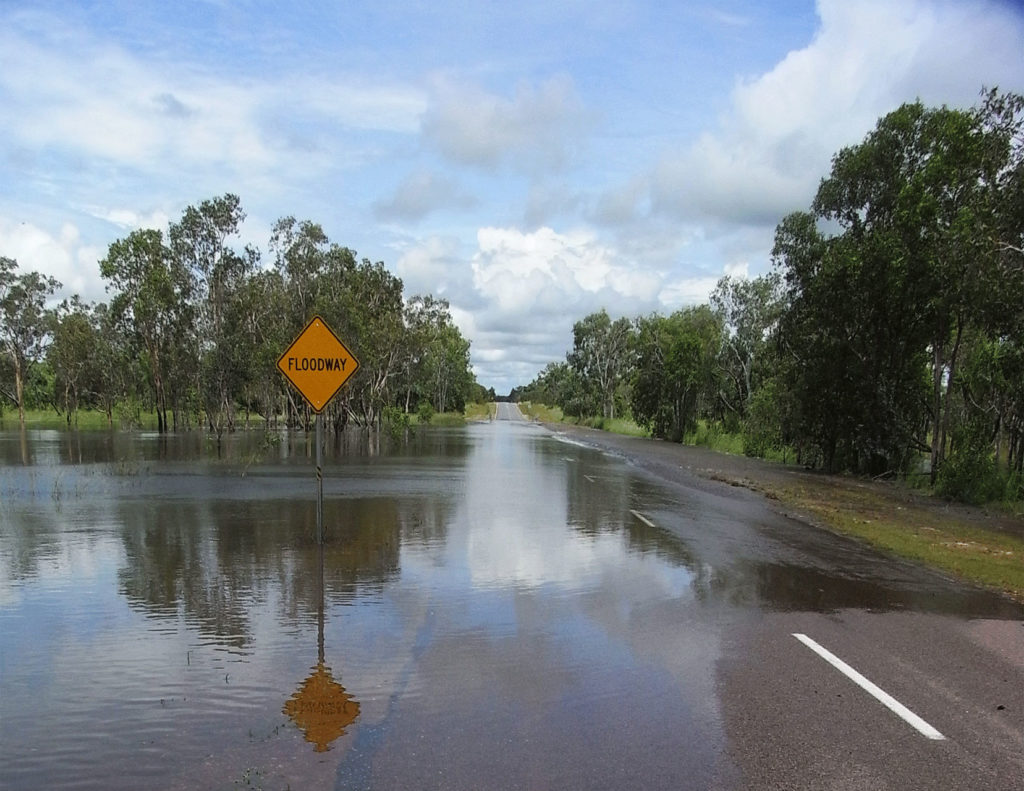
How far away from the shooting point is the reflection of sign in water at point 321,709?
193 inches

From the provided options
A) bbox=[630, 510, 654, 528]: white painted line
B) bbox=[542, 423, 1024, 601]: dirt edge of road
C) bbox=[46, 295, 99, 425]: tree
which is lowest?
bbox=[542, 423, 1024, 601]: dirt edge of road

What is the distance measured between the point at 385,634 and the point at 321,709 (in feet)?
6.06

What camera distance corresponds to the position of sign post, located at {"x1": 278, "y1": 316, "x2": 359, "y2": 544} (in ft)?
34.3

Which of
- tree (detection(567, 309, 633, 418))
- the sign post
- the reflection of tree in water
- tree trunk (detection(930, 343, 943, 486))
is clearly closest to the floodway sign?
the sign post

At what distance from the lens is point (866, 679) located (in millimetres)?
6066

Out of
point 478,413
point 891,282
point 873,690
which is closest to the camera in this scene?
point 873,690

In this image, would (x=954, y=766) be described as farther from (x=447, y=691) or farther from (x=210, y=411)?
(x=210, y=411)

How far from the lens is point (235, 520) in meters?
13.8

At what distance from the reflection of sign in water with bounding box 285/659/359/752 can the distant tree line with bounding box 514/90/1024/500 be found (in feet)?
56.5

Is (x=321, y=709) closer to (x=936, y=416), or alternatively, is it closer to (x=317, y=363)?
(x=317, y=363)

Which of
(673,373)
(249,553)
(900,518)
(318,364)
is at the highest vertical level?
(673,373)

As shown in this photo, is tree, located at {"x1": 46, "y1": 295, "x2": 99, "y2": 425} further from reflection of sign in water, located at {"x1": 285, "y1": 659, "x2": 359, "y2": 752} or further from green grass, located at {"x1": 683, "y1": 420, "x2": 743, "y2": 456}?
reflection of sign in water, located at {"x1": 285, "y1": 659, "x2": 359, "y2": 752}

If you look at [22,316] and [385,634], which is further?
[22,316]

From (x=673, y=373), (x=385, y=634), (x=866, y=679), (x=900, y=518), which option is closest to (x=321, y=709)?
(x=385, y=634)
